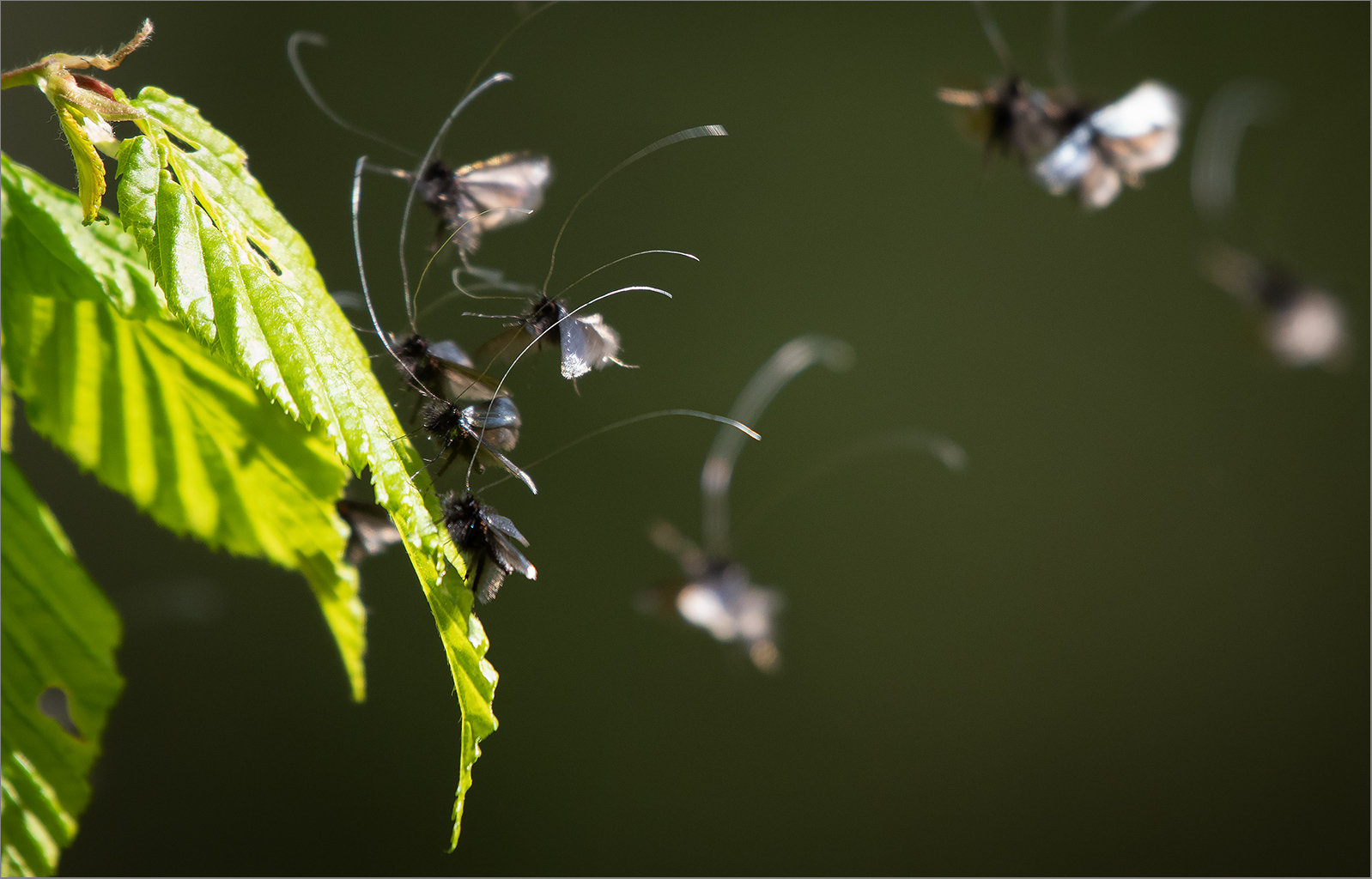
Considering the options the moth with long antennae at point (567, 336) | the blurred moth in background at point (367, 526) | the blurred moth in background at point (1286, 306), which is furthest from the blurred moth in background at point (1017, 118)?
the blurred moth in background at point (1286, 306)

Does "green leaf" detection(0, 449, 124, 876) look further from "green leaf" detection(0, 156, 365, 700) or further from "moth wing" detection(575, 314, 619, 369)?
"moth wing" detection(575, 314, 619, 369)

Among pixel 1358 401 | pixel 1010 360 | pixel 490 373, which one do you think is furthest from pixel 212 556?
pixel 1358 401

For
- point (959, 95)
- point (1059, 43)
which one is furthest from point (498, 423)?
point (1059, 43)

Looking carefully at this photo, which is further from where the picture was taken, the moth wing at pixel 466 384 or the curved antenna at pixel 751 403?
the curved antenna at pixel 751 403

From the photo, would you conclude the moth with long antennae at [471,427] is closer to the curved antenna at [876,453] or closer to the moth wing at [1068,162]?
the moth wing at [1068,162]

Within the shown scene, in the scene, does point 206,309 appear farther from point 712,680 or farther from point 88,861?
point 88,861

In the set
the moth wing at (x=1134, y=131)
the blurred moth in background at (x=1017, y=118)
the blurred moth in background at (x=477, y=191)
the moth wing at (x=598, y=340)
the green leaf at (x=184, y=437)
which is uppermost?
the moth wing at (x=1134, y=131)

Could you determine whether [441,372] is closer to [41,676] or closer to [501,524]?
[501,524]
